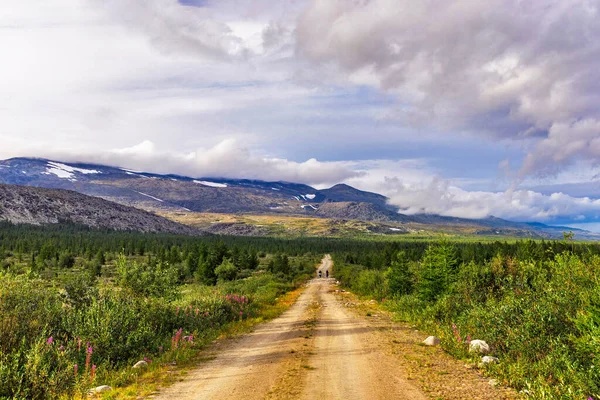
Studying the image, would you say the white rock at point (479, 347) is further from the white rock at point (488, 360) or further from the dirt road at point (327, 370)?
the dirt road at point (327, 370)

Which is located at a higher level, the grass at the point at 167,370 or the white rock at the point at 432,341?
the white rock at the point at 432,341

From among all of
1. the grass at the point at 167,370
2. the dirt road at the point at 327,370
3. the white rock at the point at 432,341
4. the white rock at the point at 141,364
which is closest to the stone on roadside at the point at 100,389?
the grass at the point at 167,370

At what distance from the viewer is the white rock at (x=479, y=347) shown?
16914mm

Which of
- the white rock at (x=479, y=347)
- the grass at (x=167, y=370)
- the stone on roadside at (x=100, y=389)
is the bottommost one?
the grass at (x=167, y=370)

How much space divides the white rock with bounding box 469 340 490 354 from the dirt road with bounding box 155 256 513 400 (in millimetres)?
1260

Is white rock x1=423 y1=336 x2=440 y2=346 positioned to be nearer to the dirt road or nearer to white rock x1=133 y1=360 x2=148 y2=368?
the dirt road

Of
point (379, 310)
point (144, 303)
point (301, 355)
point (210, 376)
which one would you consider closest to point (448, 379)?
point (301, 355)

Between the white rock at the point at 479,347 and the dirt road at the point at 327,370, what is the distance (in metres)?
1.26

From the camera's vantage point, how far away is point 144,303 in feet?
68.9

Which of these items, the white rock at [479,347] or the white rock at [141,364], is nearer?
the white rock at [141,364]

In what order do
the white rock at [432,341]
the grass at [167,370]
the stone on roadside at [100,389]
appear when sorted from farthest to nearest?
the white rock at [432,341] < the grass at [167,370] < the stone on roadside at [100,389]

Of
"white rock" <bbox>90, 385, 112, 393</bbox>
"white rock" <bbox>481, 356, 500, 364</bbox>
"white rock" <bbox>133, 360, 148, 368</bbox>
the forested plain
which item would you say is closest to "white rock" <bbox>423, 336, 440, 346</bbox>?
the forested plain

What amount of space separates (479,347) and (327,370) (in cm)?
714

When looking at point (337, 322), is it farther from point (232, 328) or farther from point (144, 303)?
point (144, 303)
